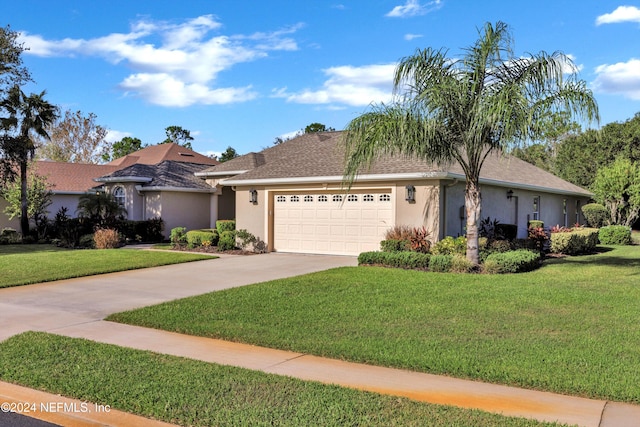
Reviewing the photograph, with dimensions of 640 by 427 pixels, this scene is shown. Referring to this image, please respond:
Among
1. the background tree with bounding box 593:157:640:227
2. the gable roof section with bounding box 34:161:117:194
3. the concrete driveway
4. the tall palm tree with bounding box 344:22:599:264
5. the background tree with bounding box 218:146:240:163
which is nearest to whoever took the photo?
the concrete driveway

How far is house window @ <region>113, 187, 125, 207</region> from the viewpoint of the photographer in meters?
25.5

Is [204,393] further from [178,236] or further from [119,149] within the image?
[119,149]

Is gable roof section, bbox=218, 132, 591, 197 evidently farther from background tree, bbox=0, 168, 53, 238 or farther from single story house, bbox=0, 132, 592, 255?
background tree, bbox=0, 168, 53, 238

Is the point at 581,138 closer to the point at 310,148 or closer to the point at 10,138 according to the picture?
the point at 310,148

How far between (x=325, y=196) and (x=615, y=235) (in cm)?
1472

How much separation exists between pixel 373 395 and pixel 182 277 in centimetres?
912

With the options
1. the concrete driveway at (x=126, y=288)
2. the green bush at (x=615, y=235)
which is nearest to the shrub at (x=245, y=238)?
the concrete driveway at (x=126, y=288)

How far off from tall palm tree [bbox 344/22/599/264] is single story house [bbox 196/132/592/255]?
169 cm

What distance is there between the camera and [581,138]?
132ft

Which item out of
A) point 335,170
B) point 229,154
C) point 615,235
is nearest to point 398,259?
point 335,170

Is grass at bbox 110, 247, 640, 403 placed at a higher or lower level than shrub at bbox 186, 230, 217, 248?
lower

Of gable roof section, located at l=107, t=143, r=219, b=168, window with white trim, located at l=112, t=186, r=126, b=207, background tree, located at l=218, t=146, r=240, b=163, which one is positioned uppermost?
background tree, located at l=218, t=146, r=240, b=163

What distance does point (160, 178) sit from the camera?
25062mm

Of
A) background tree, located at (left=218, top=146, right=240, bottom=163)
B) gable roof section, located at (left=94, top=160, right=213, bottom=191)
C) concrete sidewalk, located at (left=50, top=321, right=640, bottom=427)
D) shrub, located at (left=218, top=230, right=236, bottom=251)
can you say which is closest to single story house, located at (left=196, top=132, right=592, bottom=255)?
shrub, located at (left=218, top=230, right=236, bottom=251)
